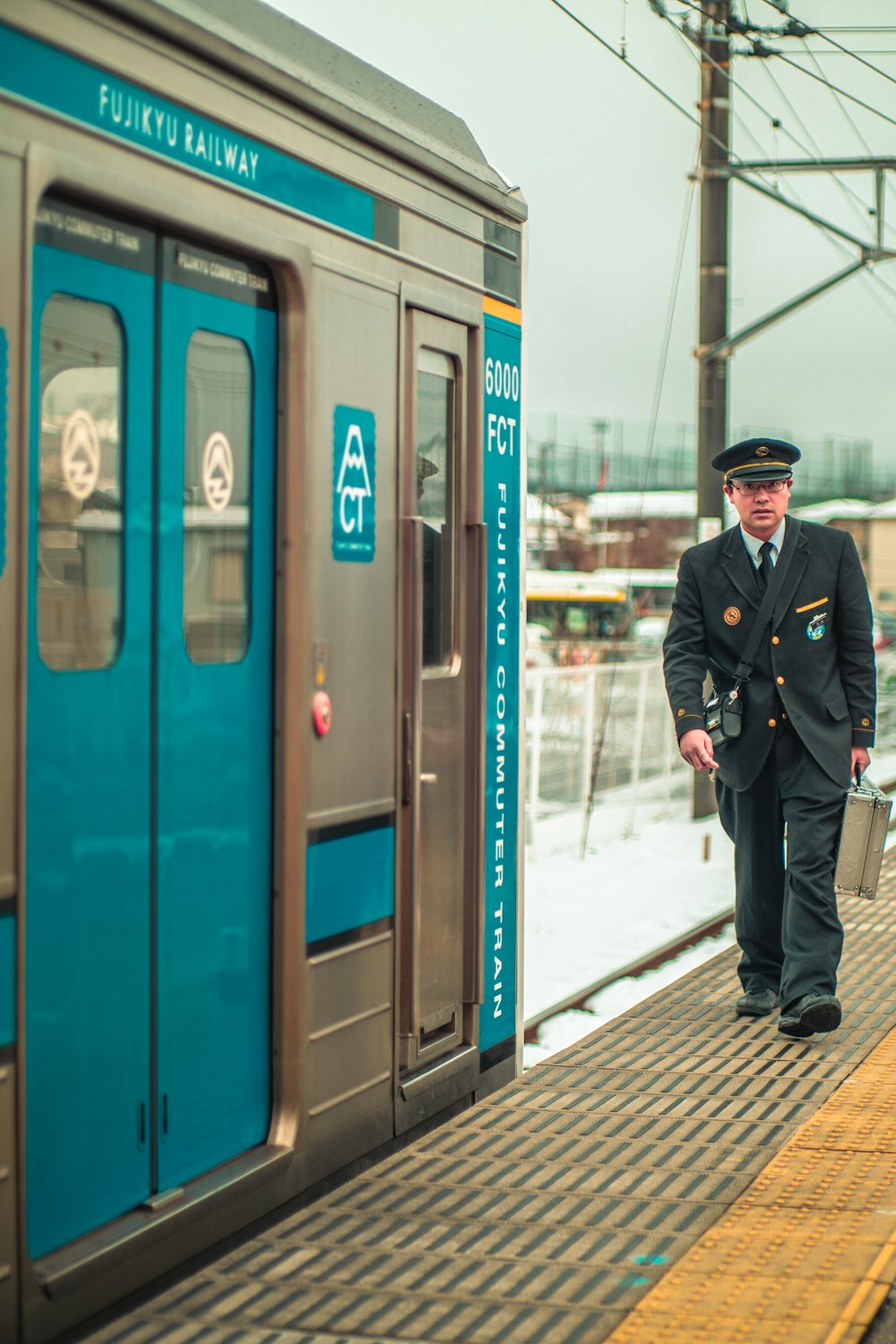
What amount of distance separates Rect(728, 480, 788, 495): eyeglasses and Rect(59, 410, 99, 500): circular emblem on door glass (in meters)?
3.10

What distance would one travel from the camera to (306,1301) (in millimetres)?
3396

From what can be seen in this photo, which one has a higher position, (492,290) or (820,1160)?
(492,290)

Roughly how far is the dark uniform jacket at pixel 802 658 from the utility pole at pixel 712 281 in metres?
6.72

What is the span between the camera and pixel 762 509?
226 inches

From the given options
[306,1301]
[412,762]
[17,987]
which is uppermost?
[412,762]

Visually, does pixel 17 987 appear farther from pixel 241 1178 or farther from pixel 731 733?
pixel 731 733

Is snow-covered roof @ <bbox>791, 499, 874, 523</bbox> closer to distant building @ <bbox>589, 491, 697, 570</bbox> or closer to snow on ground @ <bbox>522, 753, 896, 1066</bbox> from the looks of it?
distant building @ <bbox>589, 491, 697, 570</bbox>

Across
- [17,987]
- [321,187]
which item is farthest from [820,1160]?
[321,187]

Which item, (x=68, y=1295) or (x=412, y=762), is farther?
(x=412, y=762)

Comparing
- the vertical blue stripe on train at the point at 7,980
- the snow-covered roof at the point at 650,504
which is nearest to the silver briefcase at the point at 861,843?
the vertical blue stripe on train at the point at 7,980

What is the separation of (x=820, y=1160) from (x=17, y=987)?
2.38m

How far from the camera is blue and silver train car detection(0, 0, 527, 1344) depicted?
119 inches

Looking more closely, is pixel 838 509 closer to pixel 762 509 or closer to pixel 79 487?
pixel 762 509

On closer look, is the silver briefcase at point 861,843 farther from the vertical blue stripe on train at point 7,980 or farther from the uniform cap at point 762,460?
the vertical blue stripe on train at point 7,980
